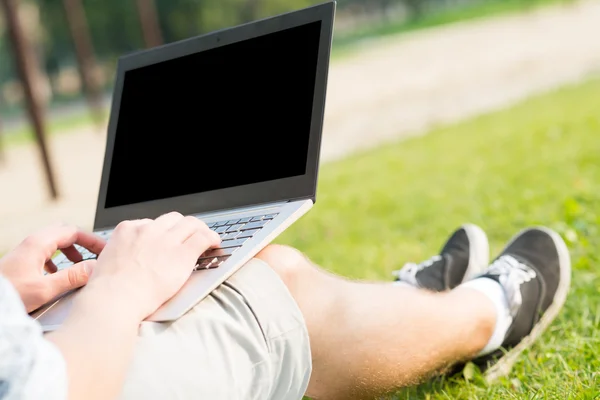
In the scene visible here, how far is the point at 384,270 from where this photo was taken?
10.5ft

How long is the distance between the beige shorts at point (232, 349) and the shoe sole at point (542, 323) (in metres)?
0.76

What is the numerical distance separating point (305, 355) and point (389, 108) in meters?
8.48

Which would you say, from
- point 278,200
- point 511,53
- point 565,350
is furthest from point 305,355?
point 511,53

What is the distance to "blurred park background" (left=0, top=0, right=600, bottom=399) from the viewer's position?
245 cm

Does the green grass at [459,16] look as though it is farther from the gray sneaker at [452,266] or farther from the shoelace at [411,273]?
the shoelace at [411,273]

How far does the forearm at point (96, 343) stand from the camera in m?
1.11

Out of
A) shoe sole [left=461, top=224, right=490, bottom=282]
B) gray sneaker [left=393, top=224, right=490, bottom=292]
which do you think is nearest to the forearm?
gray sneaker [left=393, top=224, right=490, bottom=292]

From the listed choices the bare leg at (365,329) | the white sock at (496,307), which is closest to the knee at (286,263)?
the bare leg at (365,329)

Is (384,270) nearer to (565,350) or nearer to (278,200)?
(565,350)

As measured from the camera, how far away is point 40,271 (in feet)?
4.75

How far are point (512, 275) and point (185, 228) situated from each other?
3.39 feet

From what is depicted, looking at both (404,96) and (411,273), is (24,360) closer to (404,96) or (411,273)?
(411,273)

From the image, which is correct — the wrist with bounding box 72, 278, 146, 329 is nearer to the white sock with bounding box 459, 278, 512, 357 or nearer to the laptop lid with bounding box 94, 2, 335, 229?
the laptop lid with bounding box 94, 2, 335, 229

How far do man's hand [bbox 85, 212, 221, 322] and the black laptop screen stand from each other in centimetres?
38
